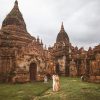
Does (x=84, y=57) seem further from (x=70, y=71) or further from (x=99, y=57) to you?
(x=99, y=57)

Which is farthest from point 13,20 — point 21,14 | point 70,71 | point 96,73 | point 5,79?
point 96,73

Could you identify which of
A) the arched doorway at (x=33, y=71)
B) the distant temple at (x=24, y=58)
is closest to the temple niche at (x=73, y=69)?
the distant temple at (x=24, y=58)

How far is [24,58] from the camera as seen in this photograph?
83.2 ft

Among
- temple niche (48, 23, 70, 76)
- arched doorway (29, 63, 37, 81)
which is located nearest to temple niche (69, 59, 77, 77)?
temple niche (48, 23, 70, 76)

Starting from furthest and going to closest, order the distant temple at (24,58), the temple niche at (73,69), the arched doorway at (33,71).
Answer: the temple niche at (73,69)
the arched doorway at (33,71)
the distant temple at (24,58)

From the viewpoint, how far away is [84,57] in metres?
34.9

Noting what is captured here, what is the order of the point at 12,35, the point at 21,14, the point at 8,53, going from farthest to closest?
1. the point at 21,14
2. the point at 12,35
3. the point at 8,53

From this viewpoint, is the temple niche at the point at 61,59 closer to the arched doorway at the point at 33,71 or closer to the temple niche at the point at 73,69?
the temple niche at the point at 73,69

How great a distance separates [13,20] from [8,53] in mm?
10021

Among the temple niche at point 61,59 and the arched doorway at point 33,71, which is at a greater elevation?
the temple niche at point 61,59

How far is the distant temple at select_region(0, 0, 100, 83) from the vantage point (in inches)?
948

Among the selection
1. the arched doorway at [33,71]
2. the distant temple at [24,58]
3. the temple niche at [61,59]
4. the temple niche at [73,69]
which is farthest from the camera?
the temple niche at [61,59]

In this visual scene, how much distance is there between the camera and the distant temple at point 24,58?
79.0ft

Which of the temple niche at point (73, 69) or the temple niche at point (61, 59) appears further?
the temple niche at point (61, 59)
